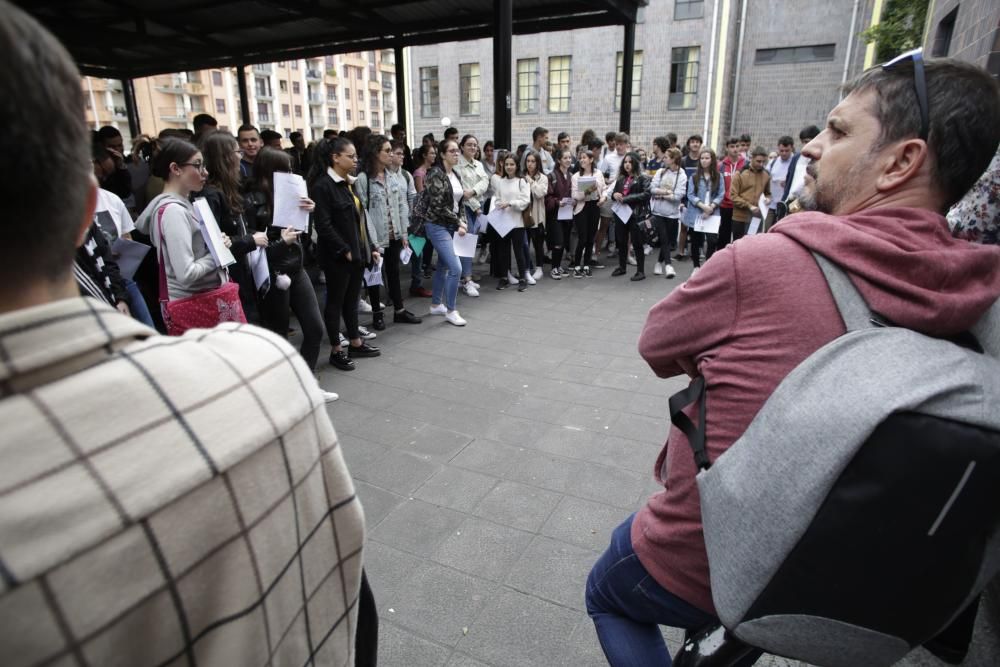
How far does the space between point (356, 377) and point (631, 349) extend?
2630 mm

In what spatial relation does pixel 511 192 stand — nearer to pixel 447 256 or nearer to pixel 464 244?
pixel 464 244

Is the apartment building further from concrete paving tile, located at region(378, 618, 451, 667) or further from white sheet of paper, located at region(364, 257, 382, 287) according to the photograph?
concrete paving tile, located at region(378, 618, 451, 667)

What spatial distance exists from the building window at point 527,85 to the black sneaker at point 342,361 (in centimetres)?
2293

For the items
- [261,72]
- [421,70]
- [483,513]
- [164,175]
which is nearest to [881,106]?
[483,513]

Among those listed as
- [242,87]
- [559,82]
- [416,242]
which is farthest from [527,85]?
[416,242]

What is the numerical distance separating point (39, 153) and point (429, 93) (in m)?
30.3

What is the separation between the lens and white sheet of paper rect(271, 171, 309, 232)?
4.36 meters

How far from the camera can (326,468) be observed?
0.92 meters

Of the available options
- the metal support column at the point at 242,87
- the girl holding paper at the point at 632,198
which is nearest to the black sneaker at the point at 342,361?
the girl holding paper at the point at 632,198

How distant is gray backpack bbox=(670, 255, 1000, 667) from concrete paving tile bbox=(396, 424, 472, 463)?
2729mm

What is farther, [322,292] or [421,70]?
[421,70]

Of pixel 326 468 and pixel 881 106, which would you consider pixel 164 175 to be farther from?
pixel 881 106

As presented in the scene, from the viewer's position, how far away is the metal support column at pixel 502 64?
8227 mm

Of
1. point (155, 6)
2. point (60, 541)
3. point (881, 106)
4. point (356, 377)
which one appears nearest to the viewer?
point (60, 541)
